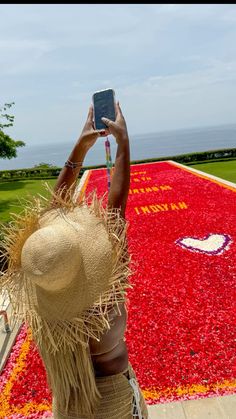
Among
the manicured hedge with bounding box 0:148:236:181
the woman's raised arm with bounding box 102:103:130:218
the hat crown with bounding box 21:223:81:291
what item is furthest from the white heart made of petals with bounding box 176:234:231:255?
the manicured hedge with bounding box 0:148:236:181

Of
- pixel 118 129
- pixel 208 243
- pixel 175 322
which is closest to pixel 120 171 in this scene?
pixel 118 129

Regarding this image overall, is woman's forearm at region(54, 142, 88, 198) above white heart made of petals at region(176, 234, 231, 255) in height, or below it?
above

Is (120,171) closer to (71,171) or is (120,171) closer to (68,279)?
(71,171)

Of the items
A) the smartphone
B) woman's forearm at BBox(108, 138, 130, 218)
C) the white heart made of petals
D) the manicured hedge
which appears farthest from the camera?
the manicured hedge

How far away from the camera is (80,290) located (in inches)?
71.0

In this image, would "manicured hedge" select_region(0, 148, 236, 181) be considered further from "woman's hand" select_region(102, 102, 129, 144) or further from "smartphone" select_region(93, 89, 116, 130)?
"woman's hand" select_region(102, 102, 129, 144)

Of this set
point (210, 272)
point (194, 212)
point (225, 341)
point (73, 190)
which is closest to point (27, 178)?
point (194, 212)

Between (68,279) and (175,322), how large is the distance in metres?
4.20

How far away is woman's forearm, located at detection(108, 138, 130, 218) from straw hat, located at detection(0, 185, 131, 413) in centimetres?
7

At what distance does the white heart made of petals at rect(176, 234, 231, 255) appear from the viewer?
27.4ft

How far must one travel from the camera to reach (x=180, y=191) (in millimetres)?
15203

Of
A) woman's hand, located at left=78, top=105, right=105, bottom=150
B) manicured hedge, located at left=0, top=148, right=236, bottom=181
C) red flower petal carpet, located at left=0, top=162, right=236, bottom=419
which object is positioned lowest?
red flower petal carpet, located at left=0, top=162, right=236, bottom=419

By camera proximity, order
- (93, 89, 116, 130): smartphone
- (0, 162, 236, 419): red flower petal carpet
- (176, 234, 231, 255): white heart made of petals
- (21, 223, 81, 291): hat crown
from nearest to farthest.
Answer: (21, 223, 81, 291): hat crown, (93, 89, 116, 130): smartphone, (0, 162, 236, 419): red flower petal carpet, (176, 234, 231, 255): white heart made of petals

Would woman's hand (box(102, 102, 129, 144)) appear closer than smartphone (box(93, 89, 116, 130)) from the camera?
Yes
